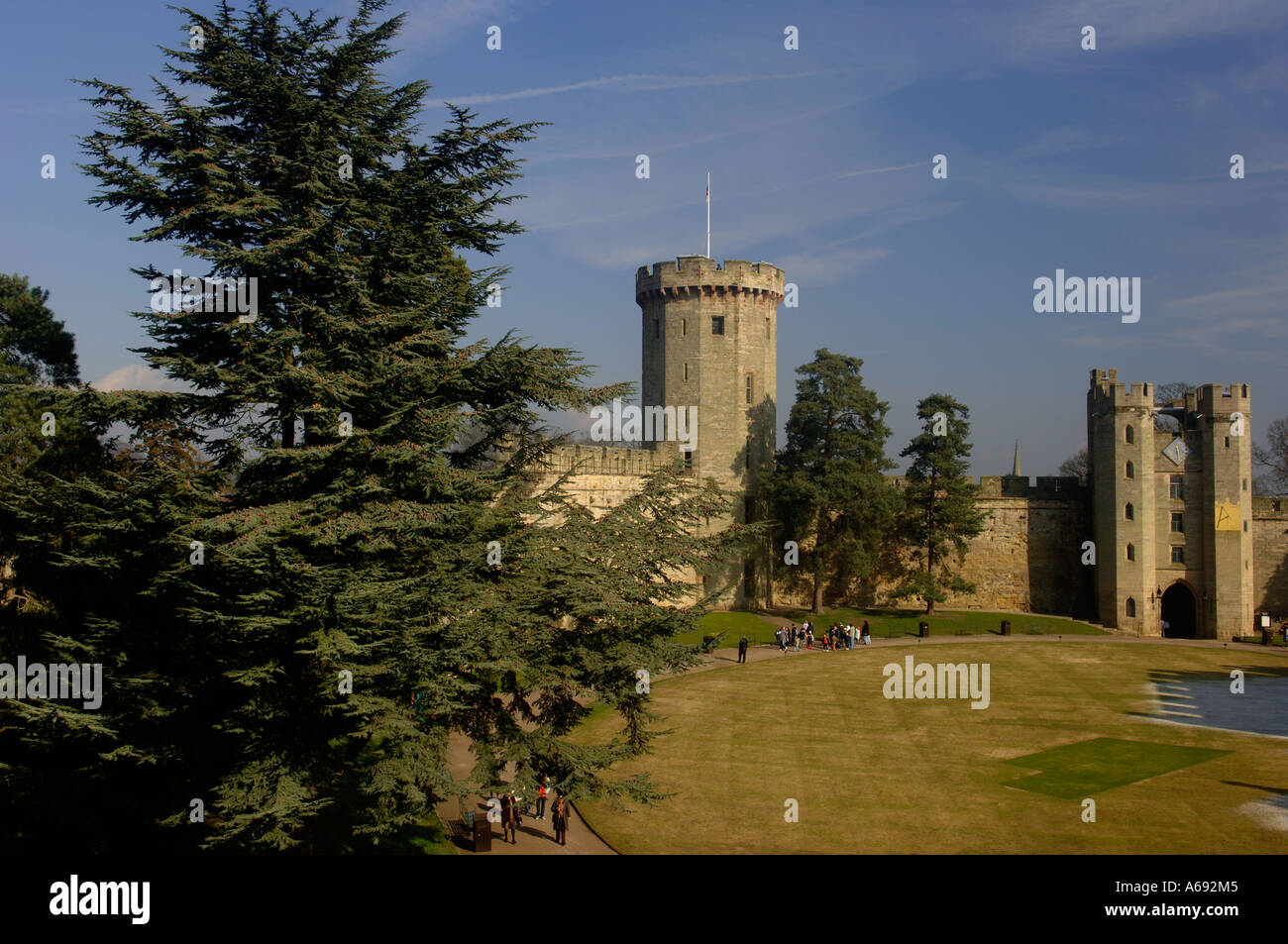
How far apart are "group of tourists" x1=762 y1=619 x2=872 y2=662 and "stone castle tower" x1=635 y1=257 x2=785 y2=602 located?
714 cm

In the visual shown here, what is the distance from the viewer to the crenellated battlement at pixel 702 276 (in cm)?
4553

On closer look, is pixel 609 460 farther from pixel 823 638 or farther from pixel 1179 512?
pixel 1179 512

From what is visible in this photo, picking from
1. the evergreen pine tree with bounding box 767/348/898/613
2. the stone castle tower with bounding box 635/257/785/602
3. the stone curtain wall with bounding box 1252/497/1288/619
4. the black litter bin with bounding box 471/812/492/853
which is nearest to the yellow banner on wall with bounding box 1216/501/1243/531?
the stone curtain wall with bounding box 1252/497/1288/619

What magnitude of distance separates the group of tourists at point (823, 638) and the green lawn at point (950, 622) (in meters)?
1.52

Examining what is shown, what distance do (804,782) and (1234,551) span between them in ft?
116

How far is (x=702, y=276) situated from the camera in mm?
45500

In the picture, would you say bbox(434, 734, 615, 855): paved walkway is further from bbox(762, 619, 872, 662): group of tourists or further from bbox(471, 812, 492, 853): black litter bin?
bbox(762, 619, 872, 662): group of tourists

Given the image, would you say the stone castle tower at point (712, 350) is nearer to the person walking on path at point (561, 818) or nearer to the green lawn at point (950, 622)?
the green lawn at point (950, 622)

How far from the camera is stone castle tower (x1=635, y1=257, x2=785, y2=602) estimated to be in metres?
45.8

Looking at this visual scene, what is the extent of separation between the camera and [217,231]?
532 inches

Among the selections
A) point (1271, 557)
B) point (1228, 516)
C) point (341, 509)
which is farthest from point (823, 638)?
point (341, 509)
